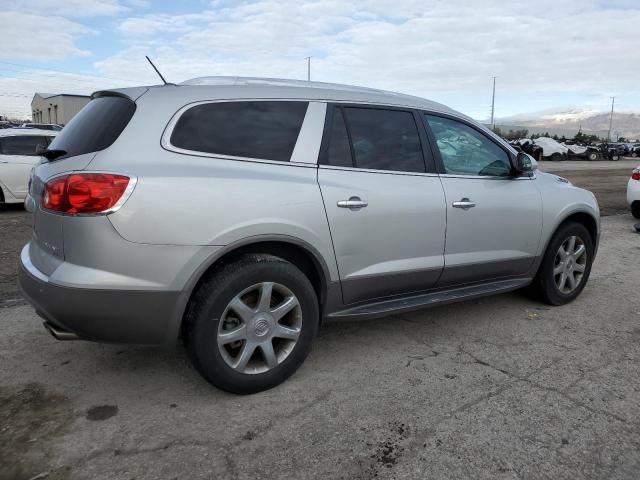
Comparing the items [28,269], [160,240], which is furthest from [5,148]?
[160,240]

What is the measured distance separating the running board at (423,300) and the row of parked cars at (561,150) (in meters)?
32.3

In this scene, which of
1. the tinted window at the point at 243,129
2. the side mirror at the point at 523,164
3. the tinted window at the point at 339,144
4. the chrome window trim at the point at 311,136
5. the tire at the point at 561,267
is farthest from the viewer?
the tire at the point at 561,267

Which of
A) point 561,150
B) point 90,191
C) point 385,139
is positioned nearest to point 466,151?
point 385,139

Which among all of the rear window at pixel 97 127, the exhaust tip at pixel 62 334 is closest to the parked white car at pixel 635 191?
the rear window at pixel 97 127

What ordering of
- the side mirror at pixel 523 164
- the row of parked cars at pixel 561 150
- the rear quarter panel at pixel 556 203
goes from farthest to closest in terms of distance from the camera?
the row of parked cars at pixel 561 150 < the rear quarter panel at pixel 556 203 < the side mirror at pixel 523 164

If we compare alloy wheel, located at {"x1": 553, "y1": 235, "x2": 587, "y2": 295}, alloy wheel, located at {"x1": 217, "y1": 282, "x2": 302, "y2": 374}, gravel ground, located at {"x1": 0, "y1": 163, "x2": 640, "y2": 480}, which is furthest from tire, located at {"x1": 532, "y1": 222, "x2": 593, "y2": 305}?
alloy wheel, located at {"x1": 217, "y1": 282, "x2": 302, "y2": 374}

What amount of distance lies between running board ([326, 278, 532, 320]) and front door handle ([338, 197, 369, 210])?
0.66 metres

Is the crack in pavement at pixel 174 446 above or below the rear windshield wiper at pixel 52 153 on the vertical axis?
below

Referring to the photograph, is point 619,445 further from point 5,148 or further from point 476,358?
point 5,148

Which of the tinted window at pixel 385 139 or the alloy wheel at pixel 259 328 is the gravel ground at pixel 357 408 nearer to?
the alloy wheel at pixel 259 328

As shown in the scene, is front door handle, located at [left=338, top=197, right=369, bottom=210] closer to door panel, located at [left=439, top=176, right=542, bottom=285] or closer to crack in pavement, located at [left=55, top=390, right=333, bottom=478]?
door panel, located at [left=439, top=176, right=542, bottom=285]

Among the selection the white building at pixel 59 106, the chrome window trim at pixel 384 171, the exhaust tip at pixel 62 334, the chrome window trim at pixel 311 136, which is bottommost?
the exhaust tip at pixel 62 334

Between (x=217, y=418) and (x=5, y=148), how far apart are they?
9313 mm

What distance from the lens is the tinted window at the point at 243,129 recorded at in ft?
9.63
